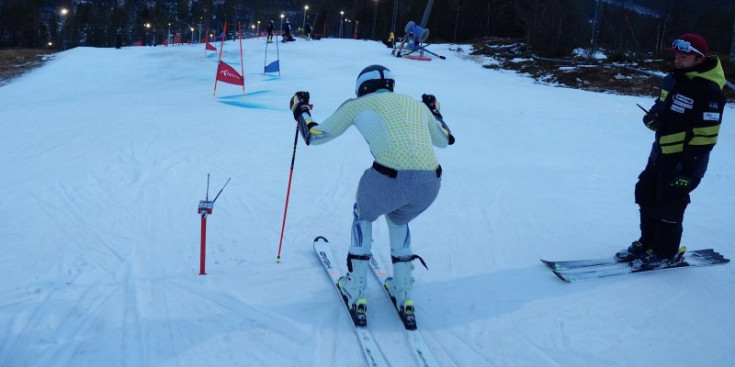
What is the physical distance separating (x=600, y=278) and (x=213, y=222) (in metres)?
3.83

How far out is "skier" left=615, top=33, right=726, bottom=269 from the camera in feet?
12.5

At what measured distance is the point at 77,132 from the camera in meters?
8.12

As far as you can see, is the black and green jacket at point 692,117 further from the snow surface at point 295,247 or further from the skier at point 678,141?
the snow surface at point 295,247

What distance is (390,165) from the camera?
301 cm

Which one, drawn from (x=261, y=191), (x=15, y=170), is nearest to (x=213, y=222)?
(x=261, y=191)

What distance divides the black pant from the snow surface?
308 mm

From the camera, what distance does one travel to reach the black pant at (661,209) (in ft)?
13.4

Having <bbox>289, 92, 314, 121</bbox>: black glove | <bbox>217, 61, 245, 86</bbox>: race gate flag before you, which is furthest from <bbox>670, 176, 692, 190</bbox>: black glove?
<bbox>217, 61, 245, 86</bbox>: race gate flag

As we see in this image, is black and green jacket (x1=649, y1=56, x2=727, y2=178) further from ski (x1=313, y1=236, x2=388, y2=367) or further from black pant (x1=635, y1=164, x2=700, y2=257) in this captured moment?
ski (x1=313, y1=236, x2=388, y2=367)

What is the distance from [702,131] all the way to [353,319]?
3160 millimetres

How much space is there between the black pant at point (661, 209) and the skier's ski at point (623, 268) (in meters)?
0.25

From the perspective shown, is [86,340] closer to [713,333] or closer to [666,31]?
[713,333]

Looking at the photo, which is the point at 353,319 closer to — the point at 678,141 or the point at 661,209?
the point at 661,209

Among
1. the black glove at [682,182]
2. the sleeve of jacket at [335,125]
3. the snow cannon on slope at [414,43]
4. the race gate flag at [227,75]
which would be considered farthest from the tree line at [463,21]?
the sleeve of jacket at [335,125]
